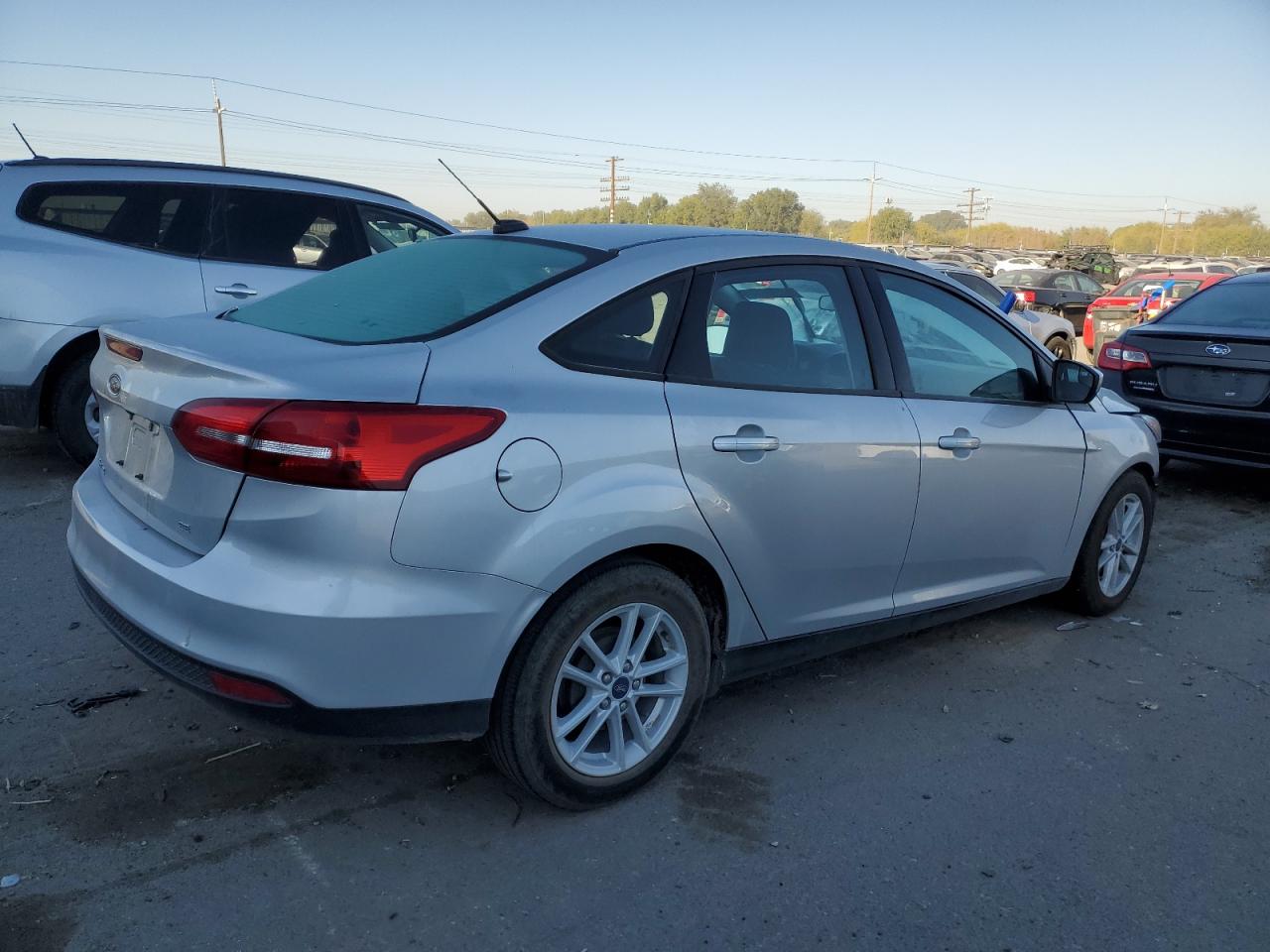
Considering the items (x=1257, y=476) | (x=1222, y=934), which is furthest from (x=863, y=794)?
(x=1257, y=476)

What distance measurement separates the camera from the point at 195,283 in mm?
6602

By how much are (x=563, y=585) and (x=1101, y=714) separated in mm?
2354

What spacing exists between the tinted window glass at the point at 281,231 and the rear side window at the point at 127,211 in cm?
16

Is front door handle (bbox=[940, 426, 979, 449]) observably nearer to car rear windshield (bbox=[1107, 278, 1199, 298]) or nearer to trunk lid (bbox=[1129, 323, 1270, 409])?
trunk lid (bbox=[1129, 323, 1270, 409])

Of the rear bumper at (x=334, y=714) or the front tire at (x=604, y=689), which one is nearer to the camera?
the rear bumper at (x=334, y=714)

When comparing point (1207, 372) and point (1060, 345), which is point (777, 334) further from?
→ point (1060, 345)

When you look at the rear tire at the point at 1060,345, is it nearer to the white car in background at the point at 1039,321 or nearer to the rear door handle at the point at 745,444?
the white car in background at the point at 1039,321

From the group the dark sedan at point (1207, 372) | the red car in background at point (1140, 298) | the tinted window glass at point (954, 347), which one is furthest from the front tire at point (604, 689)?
the red car in background at point (1140, 298)

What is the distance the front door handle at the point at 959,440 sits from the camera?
3.74 meters

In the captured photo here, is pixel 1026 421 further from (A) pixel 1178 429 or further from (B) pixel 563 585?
(A) pixel 1178 429

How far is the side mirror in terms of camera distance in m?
4.28

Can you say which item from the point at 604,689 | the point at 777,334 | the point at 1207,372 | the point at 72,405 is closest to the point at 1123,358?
the point at 1207,372

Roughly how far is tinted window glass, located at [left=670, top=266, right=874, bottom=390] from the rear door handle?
0.20 m

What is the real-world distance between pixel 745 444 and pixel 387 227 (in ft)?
17.7
